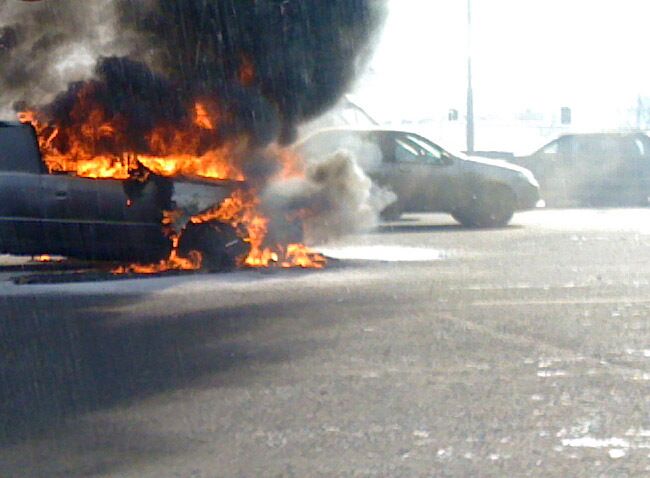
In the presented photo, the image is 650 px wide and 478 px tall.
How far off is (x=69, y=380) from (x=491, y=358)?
2793mm

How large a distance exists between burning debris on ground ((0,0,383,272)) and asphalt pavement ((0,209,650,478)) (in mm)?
1051

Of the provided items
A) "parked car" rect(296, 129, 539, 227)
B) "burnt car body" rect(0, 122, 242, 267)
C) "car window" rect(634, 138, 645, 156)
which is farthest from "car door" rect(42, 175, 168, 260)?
"car window" rect(634, 138, 645, 156)

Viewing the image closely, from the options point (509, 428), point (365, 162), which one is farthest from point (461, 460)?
point (365, 162)

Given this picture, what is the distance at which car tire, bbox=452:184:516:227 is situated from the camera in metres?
20.2

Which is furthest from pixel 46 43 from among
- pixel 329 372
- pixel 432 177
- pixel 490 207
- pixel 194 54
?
pixel 329 372

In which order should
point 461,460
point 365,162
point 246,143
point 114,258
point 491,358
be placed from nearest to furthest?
1. point 461,460
2. point 491,358
3. point 114,258
4. point 246,143
5. point 365,162

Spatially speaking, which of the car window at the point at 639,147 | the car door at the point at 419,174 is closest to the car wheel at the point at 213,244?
the car door at the point at 419,174

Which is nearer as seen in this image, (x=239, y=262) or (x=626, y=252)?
(x=239, y=262)

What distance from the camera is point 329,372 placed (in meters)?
8.56

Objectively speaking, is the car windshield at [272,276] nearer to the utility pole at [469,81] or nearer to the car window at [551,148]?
the car window at [551,148]

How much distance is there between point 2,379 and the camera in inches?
332

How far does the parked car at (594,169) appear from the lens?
28781mm

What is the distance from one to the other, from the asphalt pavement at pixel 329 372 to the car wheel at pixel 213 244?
0.36m

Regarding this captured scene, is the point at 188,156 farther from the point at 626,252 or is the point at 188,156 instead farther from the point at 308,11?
the point at 626,252
